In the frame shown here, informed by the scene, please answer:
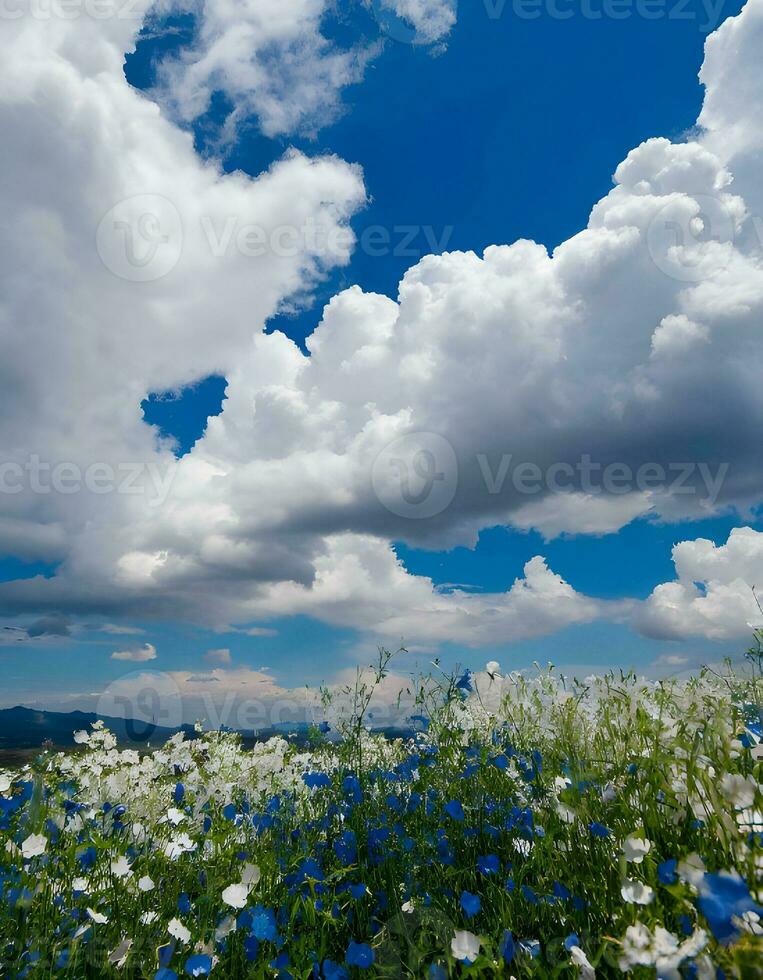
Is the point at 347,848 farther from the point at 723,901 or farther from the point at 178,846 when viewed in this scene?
the point at 723,901

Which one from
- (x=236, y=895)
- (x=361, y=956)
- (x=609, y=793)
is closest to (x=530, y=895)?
(x=609, y=793)

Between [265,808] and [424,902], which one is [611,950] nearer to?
[424,902]

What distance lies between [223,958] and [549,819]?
2.03 m

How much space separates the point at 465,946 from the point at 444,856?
5.24 ft

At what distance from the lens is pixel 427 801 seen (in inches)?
213

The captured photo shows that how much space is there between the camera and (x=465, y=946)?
8.71ft

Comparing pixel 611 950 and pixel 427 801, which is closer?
pixel 611 950

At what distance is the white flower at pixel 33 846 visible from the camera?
138 inches

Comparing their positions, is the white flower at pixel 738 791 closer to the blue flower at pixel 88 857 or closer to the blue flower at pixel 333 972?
the blue flower at pixel 333 972

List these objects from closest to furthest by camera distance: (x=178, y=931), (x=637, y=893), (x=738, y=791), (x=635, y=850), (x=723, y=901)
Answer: (x=723, y=901) < (x=738, y=791) < (x=637, y=893) < (x=635, y=850) < (x=178, y=931)

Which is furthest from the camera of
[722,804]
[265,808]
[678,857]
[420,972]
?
[265,808]

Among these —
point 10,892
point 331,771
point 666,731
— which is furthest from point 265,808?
point 666,731

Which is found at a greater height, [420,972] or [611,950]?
[611,950]

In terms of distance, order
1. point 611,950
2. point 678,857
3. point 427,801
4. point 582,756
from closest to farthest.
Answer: point 611,950
point 678,857
point 582,756
point 427,801
